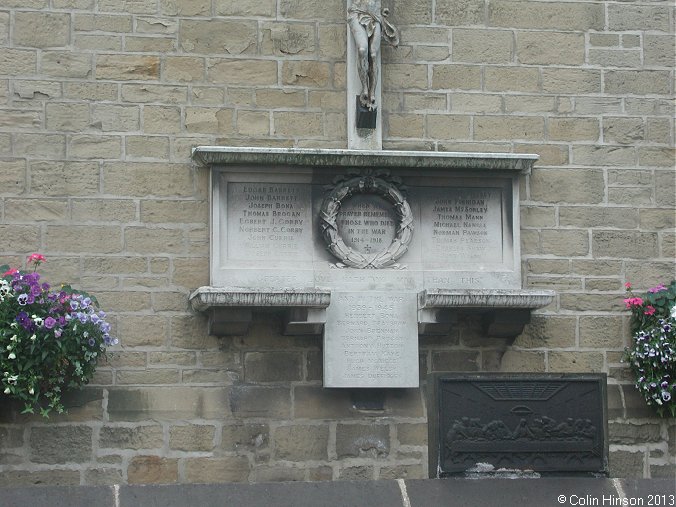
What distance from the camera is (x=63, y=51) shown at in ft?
26.3

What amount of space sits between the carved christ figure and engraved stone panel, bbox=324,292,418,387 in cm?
117

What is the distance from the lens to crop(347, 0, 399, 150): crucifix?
26.5 ft

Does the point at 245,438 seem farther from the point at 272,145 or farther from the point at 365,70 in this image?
the point at 365,70

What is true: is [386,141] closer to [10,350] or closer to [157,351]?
[157,351]

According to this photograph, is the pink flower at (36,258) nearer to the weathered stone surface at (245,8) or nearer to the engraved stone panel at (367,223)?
the engraved stone panel at (367,223)

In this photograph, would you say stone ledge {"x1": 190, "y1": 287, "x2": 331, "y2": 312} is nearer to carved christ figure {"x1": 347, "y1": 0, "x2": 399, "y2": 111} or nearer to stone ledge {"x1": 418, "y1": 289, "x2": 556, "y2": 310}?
stone ledge {"x1": 418, "y1": 289, "x2": 556, "y2": 310}

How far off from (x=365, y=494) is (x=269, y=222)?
2.08m

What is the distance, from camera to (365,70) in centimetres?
805

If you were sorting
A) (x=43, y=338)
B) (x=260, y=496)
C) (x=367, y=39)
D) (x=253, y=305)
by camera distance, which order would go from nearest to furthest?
(x=260, y=496)
(x=43, y=338)
(x=253, y=305)
(x=367, y=39)

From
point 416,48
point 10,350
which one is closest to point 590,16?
point 416,48

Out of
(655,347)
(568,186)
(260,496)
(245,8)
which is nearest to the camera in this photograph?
(260,496)

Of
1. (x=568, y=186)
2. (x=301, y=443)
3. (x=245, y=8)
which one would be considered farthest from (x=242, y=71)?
(x=301, y=443)

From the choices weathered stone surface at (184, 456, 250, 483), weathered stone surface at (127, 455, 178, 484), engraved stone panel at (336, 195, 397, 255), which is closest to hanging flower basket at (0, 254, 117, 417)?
weathered stone surface at (127, 455, 178, 484)

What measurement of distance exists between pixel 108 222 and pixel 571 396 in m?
2.91
